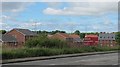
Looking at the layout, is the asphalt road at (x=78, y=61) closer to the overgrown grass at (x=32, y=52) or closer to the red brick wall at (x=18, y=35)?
the overgrown grass at (x=32, y=52)

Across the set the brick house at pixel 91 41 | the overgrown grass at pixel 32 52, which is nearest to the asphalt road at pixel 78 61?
the overgrown grass at pixel 32 52

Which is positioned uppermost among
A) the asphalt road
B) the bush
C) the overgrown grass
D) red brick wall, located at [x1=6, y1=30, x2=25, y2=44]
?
red brick wall, located at [x1=6, y1=30, x2=25, y2=44]

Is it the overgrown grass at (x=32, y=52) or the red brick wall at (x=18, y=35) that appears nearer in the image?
the overgrown grass at (x=32, y=52)

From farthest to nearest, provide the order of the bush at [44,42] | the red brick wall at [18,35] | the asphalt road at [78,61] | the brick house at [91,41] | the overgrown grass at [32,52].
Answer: the red brick wall at [18,35] < the brick house at [91,41] < the bush at [44,42] < the overgrown grass at [32,52] < the asphalt road at [78,61]

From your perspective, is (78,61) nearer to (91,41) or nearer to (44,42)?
(44,42)

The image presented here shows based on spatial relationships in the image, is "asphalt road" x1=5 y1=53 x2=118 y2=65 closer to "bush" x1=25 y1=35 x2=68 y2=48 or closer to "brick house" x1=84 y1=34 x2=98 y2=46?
"bush" x1=25 y1=35 x2=68 y2=48

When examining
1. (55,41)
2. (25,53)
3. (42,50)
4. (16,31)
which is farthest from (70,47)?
(16,31)

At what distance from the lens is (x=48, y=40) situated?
4072 cm

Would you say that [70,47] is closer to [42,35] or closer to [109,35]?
[42,35]

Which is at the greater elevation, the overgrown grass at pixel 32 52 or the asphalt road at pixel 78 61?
the overgrown grass at pixel 32 52

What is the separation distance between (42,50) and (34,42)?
621 cm

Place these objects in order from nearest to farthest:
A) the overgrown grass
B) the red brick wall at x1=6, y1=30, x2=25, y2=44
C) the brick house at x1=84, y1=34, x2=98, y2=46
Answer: the overgrown grass < the brick house at x1=84, y1=34, x2=98, y2=46 < the red brick wall at x1=6, y1=30, x2=25, y2=44

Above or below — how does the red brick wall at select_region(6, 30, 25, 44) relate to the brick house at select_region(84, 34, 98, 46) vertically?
above

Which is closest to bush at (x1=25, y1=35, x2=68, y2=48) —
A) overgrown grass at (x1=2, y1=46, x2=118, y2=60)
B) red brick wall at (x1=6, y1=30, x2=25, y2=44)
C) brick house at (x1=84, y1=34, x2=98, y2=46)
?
overgrown grass at (x1=2, y1=46, x2=118, y2=60)
